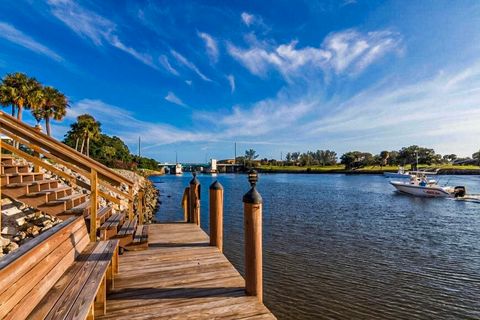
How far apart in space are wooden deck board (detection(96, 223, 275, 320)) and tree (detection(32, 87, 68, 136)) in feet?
113

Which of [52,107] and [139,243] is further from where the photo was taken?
[52,107]

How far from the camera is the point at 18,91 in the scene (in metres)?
26.4

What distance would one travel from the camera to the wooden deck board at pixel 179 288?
311 cm

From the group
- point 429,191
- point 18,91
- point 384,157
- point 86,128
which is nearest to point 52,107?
point 18,91

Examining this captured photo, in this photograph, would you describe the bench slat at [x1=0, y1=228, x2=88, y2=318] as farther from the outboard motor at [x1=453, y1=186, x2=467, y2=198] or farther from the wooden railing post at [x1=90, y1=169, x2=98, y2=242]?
the outboard motor at [x1=453, y1=186, x2=467, y2=198]

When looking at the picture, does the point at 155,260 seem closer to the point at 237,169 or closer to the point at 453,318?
the point at 453,318

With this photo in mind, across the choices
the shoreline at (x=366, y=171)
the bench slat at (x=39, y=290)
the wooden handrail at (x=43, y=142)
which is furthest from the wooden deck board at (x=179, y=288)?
the shoreline at (x=366, y=171)

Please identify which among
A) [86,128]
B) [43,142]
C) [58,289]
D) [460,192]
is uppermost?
[86,128]

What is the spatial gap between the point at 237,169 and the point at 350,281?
146346 millimetres

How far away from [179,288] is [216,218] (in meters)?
2.09

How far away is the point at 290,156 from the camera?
173 meters

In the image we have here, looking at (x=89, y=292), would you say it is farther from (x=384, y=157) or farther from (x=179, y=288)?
Result: (x=384, y=157)

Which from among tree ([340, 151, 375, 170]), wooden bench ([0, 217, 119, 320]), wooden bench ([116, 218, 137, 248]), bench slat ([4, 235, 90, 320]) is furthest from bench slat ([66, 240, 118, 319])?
tree ([340, 151, 375, 170])

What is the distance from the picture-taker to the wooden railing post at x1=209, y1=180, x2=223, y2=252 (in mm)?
5602
